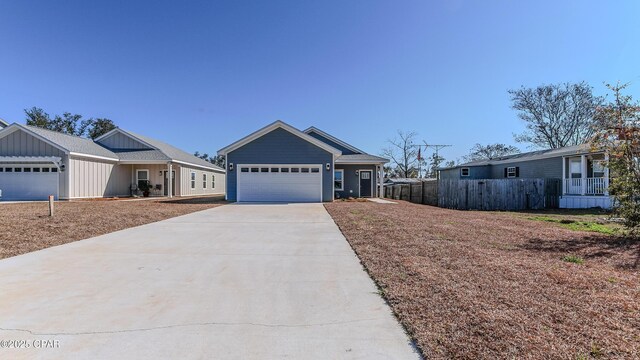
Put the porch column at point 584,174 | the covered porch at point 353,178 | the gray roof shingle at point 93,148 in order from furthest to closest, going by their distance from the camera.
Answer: the covered porch at point 353,178
the gray roof shingle at point 93,148
the porch column at point 584,174

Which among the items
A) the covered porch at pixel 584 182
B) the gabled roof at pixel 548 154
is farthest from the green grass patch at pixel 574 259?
the covered porch at pixel 584 182

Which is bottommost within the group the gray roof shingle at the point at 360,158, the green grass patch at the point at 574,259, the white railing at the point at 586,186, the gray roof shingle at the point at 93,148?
the green grass patch at the point at 574,259

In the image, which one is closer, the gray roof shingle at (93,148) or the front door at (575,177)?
the front door at (575,177)

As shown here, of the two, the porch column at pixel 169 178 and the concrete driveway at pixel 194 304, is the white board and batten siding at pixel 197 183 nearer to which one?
the porch column at pixel 169 178

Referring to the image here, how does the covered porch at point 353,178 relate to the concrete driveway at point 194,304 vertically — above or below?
above

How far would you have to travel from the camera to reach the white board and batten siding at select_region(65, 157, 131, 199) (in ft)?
64.1

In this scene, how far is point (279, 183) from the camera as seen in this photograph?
19.5 metres

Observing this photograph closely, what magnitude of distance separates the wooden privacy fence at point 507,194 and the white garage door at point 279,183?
8.47 meters

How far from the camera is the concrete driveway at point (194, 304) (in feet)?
9.07

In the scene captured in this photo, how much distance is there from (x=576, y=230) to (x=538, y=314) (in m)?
8.10

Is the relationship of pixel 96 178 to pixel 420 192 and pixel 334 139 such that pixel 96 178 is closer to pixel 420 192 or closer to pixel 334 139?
pixel 334 139

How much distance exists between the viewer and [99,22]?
15.5 metres

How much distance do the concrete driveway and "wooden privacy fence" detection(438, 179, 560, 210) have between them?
14.5 metres

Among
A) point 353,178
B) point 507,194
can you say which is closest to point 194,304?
point 507,194
